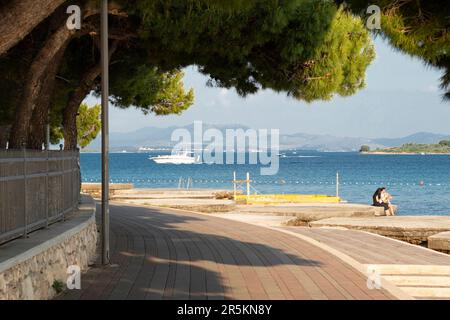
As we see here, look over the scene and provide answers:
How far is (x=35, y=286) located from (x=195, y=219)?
1226cm

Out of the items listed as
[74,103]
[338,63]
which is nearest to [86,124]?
[74,103]

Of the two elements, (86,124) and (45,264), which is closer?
(45,264)

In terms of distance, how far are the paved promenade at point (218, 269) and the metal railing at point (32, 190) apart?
114 cm

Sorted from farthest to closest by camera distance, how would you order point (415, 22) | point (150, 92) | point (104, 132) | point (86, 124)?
point (86, 124)
point (150, 92)
point (104, 132)
point (415, 22)

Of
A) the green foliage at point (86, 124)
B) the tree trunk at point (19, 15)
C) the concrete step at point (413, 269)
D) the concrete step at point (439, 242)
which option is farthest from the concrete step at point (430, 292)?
the green foliage at point (86, 124)

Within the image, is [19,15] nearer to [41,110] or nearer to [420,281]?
[41,110]

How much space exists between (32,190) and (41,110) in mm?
5490

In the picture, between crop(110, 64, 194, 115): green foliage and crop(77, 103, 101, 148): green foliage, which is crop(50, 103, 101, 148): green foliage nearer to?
crop(77, 103, 101, 148): green foliage

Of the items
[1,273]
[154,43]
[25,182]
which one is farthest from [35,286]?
[154,43]

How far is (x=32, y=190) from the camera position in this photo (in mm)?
10281

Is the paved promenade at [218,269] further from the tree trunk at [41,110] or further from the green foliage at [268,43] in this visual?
the green foliage at [268,43]

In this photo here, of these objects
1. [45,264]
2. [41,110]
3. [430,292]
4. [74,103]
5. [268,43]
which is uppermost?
[268,43]

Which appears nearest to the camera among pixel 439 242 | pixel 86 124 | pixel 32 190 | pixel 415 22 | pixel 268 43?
pixel 415 22

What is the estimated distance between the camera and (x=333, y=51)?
16.8 m
